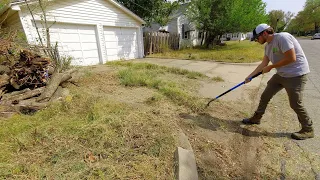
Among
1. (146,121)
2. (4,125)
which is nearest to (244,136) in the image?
(146,121)

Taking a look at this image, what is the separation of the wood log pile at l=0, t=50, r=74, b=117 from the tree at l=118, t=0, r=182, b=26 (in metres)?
11.3

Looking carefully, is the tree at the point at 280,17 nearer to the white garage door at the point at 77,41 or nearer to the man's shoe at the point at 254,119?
the white garage door at the point at 77,41

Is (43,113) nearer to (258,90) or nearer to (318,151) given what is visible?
(318,151)

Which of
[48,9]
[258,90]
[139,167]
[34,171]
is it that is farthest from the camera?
[48,9]

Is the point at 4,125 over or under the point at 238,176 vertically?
over

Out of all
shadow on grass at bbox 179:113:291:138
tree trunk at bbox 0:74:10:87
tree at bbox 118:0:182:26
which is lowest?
shadow on grass at bbox 179:113:291:138

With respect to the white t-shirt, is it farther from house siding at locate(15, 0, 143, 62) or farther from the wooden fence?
the wooden fence

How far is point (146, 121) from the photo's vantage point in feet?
9.58

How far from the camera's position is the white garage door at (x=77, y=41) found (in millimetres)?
7842

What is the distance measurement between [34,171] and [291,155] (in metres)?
3.27

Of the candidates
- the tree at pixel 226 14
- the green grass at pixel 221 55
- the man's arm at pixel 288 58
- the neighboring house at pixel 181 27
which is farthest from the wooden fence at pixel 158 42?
the man's arm at pixel 288 58

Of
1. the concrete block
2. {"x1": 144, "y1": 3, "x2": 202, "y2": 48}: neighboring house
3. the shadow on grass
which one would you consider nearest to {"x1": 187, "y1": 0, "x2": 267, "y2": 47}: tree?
{"x1": 144, "y1": 3, "x2": 202, "y2": 48}: neighboring house

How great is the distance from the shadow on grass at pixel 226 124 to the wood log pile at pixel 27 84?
2962 mm

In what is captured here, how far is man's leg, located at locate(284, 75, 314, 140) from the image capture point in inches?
108
